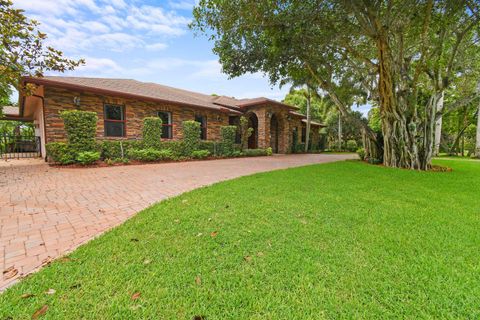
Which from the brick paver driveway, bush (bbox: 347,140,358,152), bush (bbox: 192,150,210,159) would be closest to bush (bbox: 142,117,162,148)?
bush (bbox: 192,150,210,159)

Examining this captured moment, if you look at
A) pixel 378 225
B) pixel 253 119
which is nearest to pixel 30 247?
pixel 378 225

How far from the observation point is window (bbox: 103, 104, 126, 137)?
1066cm

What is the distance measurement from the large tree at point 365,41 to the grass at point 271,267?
556 centimetres

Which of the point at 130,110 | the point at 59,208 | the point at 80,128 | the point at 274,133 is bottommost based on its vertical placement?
the point at 59,208

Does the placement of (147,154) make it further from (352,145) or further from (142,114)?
(352,145)

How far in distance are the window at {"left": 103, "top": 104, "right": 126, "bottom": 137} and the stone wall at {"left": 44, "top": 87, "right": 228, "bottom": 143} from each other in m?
0.19

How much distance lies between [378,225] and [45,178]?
8257mm

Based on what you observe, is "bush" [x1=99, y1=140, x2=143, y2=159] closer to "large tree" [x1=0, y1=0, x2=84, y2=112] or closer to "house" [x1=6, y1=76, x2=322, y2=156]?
"house" [x1=6, y1=76, x2=322, y2=156]

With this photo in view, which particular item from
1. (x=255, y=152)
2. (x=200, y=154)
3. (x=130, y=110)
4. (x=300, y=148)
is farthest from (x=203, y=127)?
(x=300, y=148)

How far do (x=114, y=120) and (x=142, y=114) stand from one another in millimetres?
1422

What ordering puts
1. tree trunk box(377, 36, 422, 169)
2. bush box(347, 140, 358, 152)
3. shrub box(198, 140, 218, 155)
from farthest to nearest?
bush box(347, 140, 358, 152) < shrub box(198, 140, 218, 155) < tree trunk box(377, 36, 422, 169)

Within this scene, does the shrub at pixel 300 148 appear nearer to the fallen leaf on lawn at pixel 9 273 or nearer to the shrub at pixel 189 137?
the shrub at pixel 189 137

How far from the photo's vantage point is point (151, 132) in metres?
11.0

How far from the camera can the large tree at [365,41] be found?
6.23 metres
